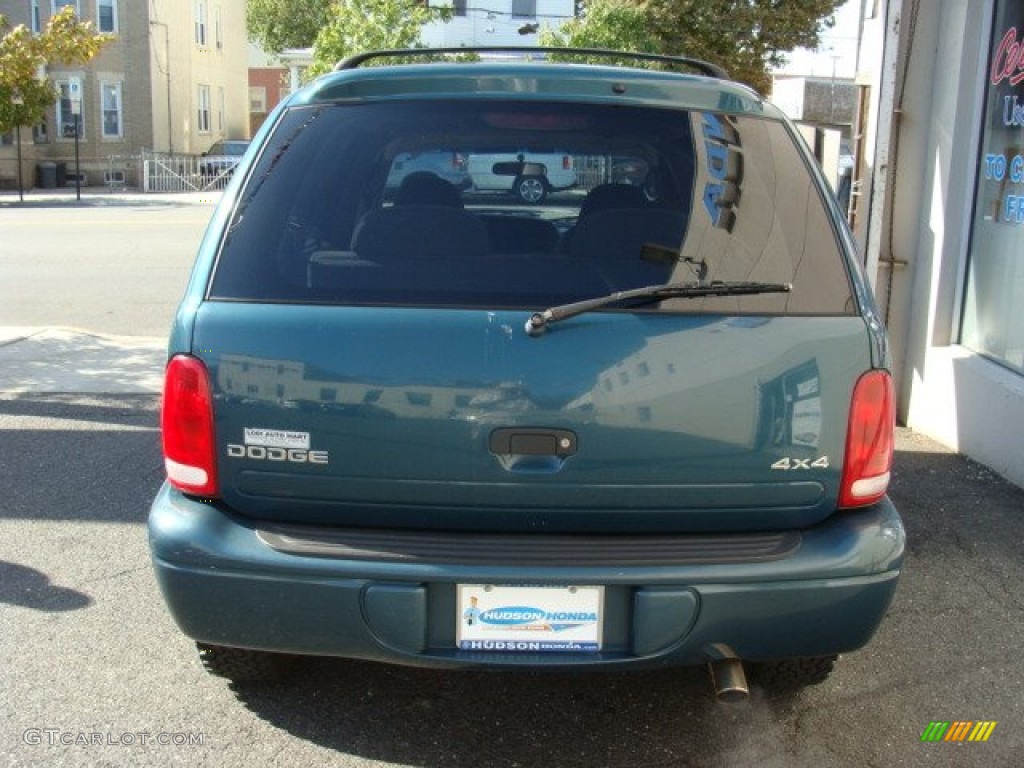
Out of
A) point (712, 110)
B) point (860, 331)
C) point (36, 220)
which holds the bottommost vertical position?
point (36, 220)

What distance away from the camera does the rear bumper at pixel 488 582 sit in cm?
272

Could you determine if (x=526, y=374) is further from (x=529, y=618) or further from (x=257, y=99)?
(x=257, y=99)

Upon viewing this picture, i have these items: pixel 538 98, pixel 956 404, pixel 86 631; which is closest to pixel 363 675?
pixel 86 631

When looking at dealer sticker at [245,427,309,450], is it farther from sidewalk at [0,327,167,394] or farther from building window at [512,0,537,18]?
building window at [512,0,537,18]

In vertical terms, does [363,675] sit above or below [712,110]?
below

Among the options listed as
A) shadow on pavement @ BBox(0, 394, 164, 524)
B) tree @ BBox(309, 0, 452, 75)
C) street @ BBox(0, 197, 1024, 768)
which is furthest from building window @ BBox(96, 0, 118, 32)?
street @ BBox(0, 197, 1024, 768)

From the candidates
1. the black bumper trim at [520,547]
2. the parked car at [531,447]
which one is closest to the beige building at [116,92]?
the parked car at [531,447]

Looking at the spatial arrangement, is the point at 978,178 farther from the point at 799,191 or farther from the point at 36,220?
the point at 36,220

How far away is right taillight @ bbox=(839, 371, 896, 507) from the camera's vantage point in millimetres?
2836

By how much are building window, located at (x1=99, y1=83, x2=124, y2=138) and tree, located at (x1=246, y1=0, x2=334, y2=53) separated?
26583mm

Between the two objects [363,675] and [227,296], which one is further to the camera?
[363,675]

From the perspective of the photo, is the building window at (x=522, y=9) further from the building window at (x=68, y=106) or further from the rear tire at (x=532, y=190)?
the rear tire at (x=532, y=190)

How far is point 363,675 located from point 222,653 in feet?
1.75

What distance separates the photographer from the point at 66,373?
7.84m
